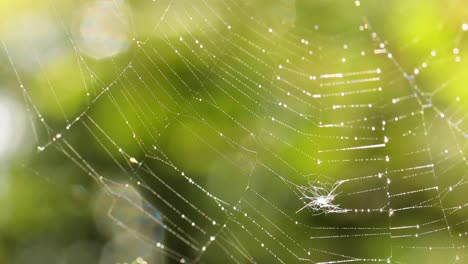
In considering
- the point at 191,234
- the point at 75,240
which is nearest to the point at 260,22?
the point at 191,234

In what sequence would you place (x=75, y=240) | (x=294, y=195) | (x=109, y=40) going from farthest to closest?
(x=75, y=240) < (x=109, y=40) < (x=294, y=195)

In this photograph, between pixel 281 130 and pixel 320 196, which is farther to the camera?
pixel 281 130

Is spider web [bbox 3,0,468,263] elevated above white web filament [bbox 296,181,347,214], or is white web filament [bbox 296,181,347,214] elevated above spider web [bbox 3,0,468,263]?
spider web [bbox 3,0,468,263]

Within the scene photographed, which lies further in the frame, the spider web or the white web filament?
the spider web

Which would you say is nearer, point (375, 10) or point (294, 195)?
point (294, 195)

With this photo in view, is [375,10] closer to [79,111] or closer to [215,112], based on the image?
[215,112]

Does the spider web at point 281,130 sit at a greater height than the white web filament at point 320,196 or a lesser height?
greater

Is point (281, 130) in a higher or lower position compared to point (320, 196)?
higher

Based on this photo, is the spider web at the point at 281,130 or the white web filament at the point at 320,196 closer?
the white web filament at the point at 320,196
